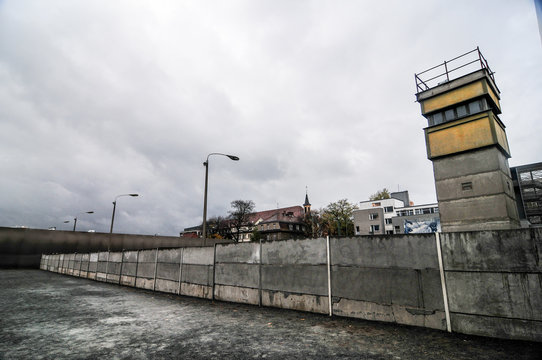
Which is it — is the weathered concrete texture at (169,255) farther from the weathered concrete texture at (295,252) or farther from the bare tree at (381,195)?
the bare tree at (381,195)

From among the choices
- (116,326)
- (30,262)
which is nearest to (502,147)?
(116,326)

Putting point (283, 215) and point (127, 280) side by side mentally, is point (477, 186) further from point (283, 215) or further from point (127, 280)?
point (283, 215)

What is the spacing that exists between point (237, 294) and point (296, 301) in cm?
265

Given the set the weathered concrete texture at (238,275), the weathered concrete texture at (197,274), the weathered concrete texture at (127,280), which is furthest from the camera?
the weathered concrete texture at (127,280)

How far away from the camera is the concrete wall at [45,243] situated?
30.6 m

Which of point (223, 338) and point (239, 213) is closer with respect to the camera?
point (223, 338)

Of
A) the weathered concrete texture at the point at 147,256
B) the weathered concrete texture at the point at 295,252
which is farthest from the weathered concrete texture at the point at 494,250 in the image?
the weathered concrete texture at the point at 147,256

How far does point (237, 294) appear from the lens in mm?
9672

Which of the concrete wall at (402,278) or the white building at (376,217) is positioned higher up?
the white building at (376,217)

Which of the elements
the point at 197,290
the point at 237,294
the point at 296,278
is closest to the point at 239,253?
the point at 237,294

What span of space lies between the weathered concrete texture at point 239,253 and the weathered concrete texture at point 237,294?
3.12ft

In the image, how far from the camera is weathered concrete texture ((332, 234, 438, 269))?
607 centimetres

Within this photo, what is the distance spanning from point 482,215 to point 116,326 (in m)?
16.9

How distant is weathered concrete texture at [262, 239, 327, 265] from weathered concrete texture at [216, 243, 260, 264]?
0.41 m
